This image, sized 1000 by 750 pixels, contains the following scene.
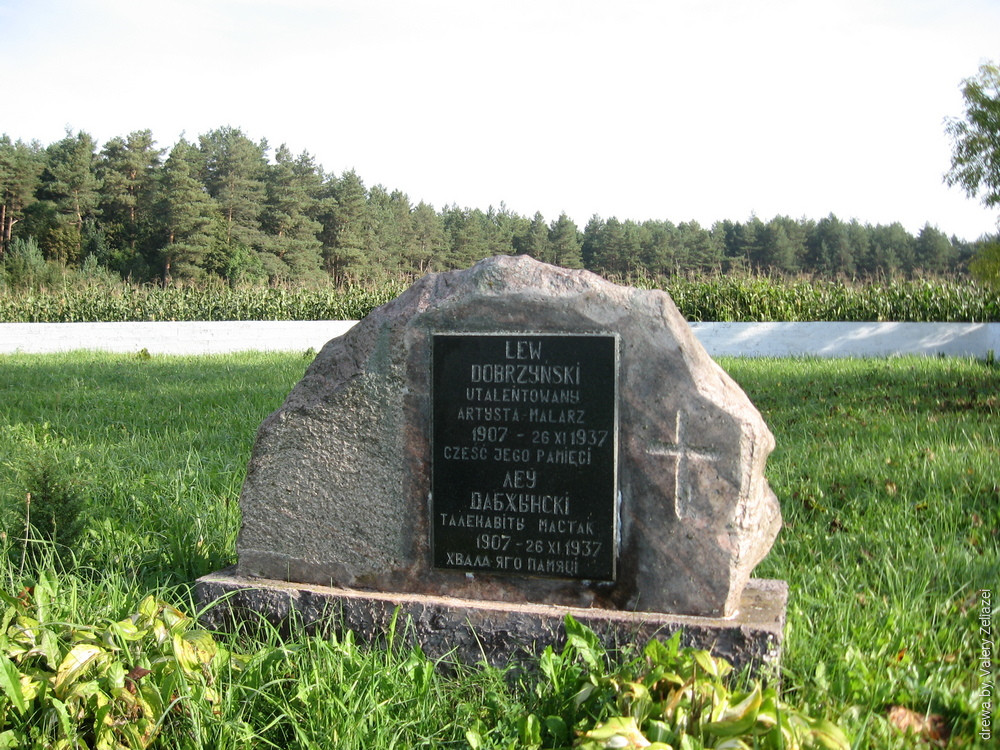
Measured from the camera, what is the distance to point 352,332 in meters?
2.75

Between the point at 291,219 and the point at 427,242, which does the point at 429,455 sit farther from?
the point at 427,242

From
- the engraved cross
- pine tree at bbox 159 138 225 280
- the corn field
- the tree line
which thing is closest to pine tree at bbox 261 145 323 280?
the tree line

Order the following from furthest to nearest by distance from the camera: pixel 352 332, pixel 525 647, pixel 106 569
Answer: pixel 106 569
pixel 352 332
pixel 525 647

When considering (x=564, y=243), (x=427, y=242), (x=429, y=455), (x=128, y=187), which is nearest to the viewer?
(x=429, y=455)

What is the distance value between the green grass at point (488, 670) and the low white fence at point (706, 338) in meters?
7.39

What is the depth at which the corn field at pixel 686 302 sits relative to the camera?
1527 cm

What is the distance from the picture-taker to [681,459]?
2414 millimetres

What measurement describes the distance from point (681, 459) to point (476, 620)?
0.82 metres

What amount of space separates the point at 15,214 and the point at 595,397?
46534 mm

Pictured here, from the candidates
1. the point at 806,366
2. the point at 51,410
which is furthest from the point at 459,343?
the point at 806,366

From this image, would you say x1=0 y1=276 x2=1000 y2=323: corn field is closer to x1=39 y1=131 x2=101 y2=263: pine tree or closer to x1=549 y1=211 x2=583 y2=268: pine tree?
x1=39 y1=131 x2=101 y2=263: pine tree

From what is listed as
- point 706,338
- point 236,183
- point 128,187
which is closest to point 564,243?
point 236,183

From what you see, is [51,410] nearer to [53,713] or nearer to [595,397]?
[53,713]

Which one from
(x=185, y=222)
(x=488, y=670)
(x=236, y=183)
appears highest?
(x=236, y=183)
